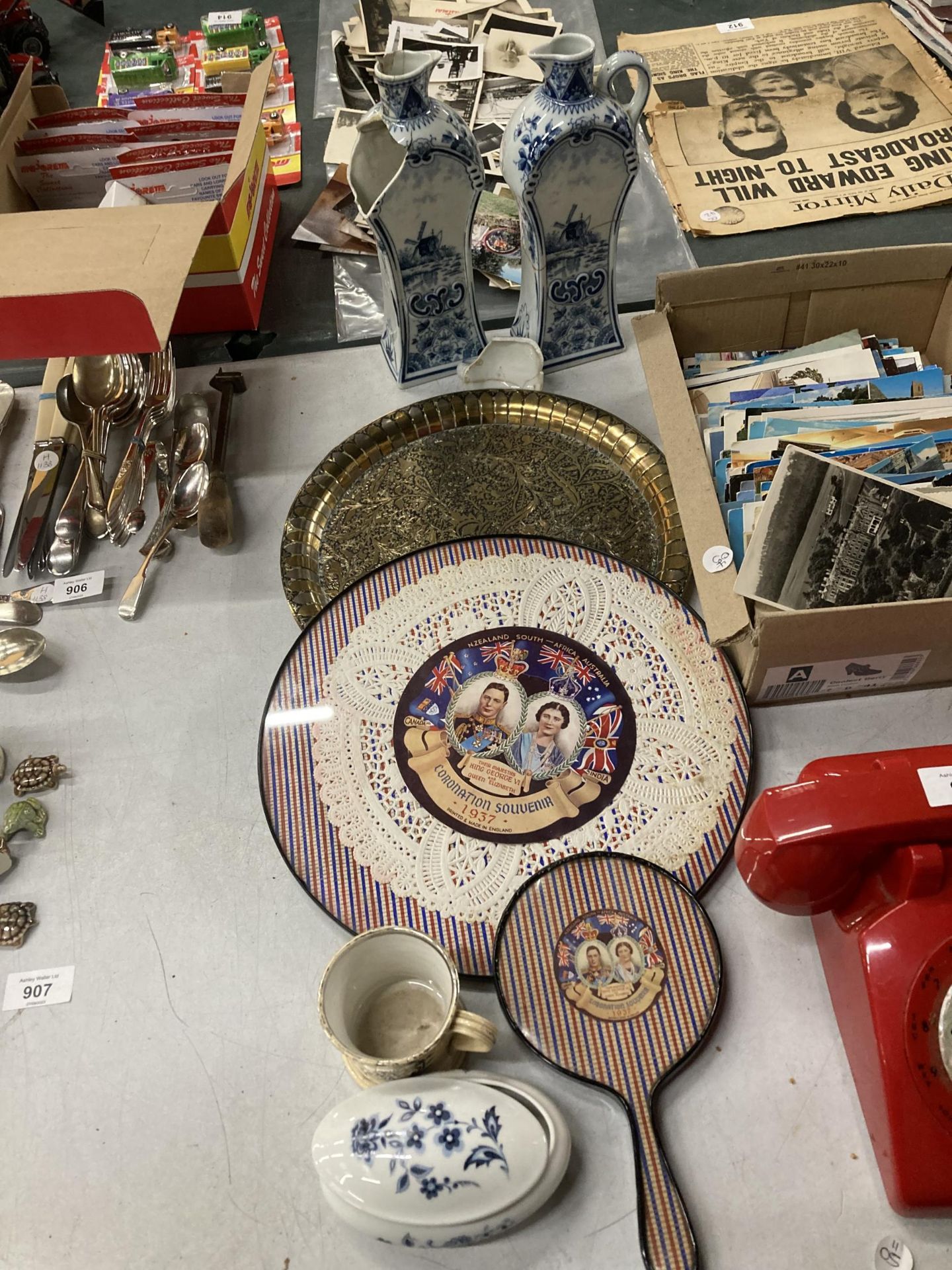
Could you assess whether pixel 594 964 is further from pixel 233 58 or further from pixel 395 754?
pixel 233 58

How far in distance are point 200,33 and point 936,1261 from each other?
1878 millimetres

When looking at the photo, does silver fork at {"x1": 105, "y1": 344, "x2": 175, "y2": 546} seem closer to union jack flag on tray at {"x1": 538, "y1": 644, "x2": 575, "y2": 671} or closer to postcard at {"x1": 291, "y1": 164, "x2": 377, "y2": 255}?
postcard at {"x1": 291, "y1": 164, "x2": 377, "y2": 255}

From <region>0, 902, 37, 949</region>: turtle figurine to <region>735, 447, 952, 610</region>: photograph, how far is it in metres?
0.64

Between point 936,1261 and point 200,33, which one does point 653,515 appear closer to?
point 936,1261

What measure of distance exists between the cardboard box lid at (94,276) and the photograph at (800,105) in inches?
30.5

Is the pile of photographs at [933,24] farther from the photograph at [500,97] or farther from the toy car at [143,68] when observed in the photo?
the toy car at [143,68]

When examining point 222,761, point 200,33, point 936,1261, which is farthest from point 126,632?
point 200,33

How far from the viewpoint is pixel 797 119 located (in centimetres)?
136

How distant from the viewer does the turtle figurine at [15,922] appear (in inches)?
30.1

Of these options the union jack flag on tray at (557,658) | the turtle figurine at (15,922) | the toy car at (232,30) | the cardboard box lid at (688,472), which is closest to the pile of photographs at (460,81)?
the toy car at (232,30)

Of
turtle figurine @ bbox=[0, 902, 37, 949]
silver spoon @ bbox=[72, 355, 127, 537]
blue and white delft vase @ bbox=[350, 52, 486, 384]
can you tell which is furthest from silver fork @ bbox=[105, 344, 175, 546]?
turtle figurine @ bbox=[0, 902, 37, 949]

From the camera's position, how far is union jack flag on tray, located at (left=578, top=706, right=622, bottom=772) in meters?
0.79

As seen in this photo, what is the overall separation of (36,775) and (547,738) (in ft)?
1.49

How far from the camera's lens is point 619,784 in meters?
0.78
